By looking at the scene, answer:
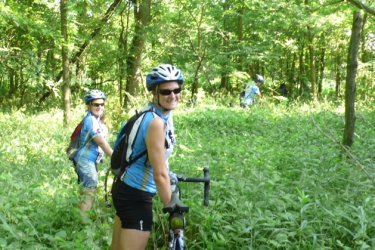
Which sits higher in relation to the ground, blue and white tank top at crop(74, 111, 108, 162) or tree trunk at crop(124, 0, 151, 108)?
tree trunk at crop(124, 0, 151, 108)

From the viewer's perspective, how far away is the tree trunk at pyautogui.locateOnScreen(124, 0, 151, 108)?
14.7 meters

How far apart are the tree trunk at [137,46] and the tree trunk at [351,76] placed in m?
8.86

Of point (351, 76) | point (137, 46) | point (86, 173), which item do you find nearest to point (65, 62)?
point (137, 46)

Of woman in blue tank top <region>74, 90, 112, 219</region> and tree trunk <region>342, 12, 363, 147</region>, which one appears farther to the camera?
tree trunk <region>342, 12, 363, 147</region>

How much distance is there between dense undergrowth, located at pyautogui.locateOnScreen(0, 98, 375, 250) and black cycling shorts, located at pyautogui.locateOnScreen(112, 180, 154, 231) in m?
0.65

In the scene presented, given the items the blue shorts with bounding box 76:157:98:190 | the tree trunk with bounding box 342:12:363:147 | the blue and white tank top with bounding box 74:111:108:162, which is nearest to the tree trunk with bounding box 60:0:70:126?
the blue and white tank top with bounding box 74:111:108:162

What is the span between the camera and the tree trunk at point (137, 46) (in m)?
14.7

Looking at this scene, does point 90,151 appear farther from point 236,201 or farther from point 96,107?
point 236,201

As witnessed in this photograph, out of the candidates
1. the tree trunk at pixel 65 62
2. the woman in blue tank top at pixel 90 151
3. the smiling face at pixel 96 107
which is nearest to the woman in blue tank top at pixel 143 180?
the woman in blue tank top at pixel 90 151

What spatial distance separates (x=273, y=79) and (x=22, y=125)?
70.8ft

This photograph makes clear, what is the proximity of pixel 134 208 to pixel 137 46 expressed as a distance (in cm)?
1306

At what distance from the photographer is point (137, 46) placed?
611 inches

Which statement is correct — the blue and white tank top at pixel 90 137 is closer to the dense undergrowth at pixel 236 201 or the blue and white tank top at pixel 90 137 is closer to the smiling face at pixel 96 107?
the smiling face at pixel 96 107

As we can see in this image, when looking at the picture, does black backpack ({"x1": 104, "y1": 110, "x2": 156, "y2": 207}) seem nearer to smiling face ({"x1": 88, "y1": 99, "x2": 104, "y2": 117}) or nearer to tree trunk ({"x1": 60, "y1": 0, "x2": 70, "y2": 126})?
smiling face ({"x1": 88, "y1": 99, "x2": 104, "y2": 117})
